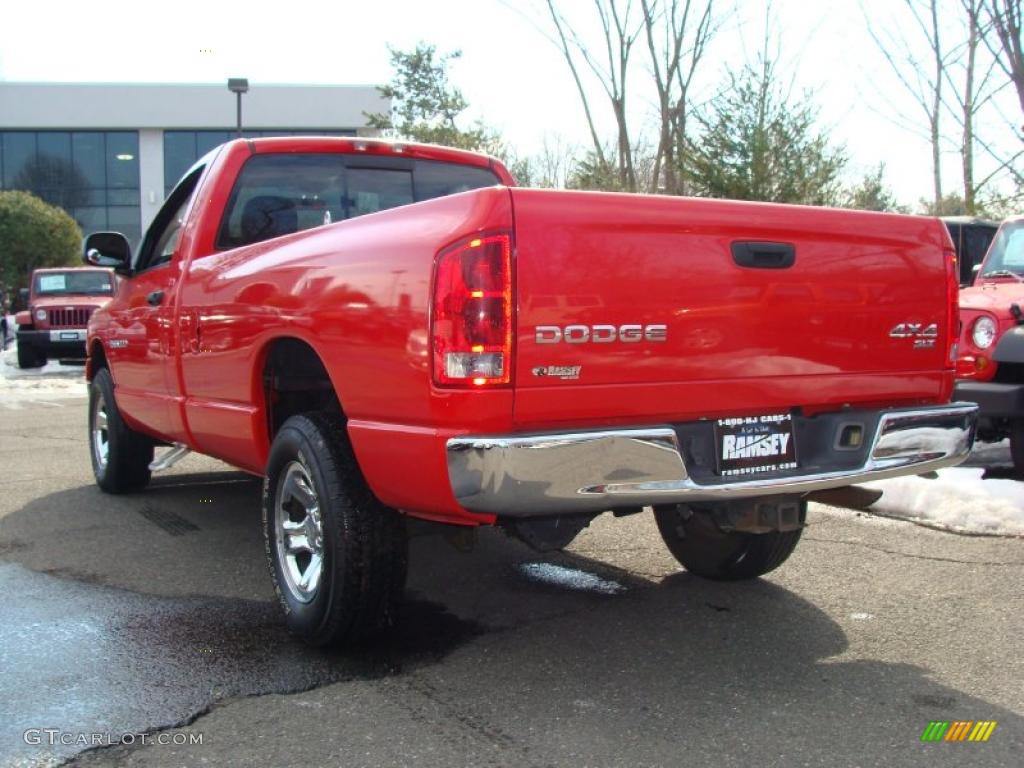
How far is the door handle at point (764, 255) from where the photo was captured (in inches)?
133

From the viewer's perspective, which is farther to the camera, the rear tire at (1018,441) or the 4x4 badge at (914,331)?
the rear tire at (1018,441)

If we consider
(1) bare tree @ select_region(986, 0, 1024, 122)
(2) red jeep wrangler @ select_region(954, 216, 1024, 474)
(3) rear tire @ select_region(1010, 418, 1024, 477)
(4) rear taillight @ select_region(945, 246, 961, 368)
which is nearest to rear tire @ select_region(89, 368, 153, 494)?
(4) rear taillight @ select_region(945, 246, 961, 368)

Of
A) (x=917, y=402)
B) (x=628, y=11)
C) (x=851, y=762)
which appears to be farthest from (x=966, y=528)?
(x=628, y=11)

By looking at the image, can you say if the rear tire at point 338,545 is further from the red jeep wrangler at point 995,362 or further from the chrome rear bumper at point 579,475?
the red jeep wrangler at point 995,362

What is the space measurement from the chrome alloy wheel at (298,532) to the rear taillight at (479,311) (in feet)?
3.26

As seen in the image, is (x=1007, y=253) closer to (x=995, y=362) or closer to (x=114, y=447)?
(x=995, y=362)

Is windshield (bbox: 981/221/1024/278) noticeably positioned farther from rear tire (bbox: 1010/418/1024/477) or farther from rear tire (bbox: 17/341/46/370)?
rear tire (bbox: 17/341/46/370)

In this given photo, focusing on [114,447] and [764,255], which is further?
[114,447]

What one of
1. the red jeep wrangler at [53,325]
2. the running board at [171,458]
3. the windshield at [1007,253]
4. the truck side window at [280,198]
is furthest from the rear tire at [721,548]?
the red jeep wrangler at [53,325]

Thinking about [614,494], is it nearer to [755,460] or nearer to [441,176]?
[755,460]

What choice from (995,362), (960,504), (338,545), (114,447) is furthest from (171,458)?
(995,362)

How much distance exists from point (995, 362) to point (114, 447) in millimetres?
5600

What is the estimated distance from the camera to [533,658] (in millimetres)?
3732

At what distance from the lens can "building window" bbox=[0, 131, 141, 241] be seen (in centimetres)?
4025
